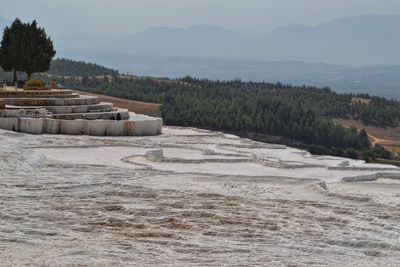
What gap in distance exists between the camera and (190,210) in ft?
55.5

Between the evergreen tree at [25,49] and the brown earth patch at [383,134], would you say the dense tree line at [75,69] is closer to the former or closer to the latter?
the brown earth patch at [383,134]

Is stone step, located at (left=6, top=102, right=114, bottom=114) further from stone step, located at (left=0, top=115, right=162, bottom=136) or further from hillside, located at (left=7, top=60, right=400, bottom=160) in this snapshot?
hillside, located at (left=7, top=60, right=400, bottom=160)

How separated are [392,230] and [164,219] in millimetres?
4391

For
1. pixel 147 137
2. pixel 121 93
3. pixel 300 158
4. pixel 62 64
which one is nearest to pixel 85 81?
pixel 121 93

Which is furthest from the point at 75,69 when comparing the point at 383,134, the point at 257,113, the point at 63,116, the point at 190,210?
the point at 190,210

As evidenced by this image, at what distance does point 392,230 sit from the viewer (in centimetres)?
1603

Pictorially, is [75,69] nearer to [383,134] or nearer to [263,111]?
[383,134]

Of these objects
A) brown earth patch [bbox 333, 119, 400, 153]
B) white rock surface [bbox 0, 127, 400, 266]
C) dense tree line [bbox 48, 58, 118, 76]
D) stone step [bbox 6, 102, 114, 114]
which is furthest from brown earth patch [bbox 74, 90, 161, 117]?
white rock surface [bbox 0, 127, 400, 266]

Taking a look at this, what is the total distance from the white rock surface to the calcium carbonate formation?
683cm

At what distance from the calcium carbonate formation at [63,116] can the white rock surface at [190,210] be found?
Result: 6831mm

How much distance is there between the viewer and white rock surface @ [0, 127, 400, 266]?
45.3ft

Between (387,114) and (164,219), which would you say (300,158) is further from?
(387,114)

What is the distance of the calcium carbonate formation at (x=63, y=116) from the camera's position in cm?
3366

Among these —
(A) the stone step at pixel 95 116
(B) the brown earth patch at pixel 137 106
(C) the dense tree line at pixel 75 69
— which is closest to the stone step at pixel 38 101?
(A) the stone step at pixel 95 116
